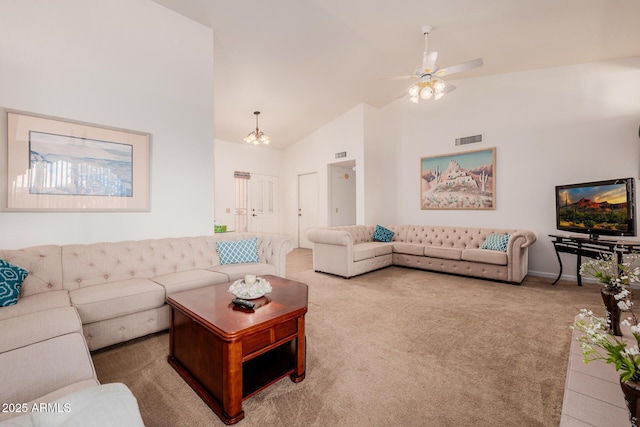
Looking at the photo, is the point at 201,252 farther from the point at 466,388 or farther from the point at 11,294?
the point at 466,388

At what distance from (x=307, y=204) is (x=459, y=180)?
12.0ft

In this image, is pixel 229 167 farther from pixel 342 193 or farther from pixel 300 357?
pixel 300 357

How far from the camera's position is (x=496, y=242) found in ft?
14.8

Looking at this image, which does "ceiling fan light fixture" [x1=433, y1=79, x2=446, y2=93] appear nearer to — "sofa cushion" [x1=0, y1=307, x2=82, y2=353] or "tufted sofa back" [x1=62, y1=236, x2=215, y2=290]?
"tufted sofa back" [x1=62, y1=236, x2=215, y2=290]

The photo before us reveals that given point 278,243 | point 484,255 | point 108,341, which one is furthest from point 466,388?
point 484,255

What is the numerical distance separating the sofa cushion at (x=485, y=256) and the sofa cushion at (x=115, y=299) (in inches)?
168

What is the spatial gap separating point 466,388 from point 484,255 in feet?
10.1

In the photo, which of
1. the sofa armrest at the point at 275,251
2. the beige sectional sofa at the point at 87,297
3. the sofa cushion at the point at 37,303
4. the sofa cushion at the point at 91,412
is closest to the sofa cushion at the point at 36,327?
the beige sectional sofa at the point at 87,297

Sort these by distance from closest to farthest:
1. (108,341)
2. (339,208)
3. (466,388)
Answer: (466,388) → (108,341) → (339,208)

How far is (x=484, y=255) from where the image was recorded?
14.3 feet

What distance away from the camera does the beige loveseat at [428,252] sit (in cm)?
423

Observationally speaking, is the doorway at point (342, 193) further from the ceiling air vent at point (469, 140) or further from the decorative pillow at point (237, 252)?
the decorative pillow at point (237, 252)

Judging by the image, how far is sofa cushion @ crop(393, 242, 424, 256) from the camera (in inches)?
200

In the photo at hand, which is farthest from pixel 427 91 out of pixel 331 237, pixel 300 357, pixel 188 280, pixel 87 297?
pixel 87 297
